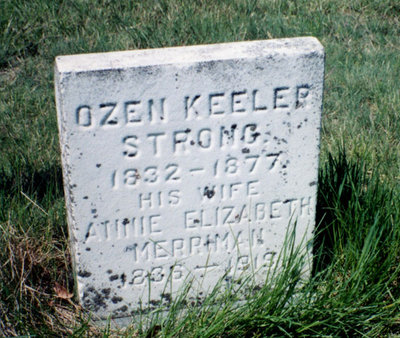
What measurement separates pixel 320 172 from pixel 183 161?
0.92m

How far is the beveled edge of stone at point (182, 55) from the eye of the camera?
7.39 ft

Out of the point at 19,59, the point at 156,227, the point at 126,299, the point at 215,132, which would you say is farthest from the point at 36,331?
the point at 19,59

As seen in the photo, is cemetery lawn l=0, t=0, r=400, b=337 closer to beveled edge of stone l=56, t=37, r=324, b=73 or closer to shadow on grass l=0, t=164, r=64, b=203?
shadow on grass l=0, t=164, r=64, b=203

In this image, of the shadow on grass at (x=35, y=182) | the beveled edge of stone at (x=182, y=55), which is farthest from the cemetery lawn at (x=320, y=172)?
the beveled edge of stone at (x=182, y=55)

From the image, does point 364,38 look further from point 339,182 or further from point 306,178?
point 306,178

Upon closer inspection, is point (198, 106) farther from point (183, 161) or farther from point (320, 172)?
point (320, 172)

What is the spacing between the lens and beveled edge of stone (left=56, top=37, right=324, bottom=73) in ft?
7.39

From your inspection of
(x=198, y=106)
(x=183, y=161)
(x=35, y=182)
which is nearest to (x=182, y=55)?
(x=198, y=106)

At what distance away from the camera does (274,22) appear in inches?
200

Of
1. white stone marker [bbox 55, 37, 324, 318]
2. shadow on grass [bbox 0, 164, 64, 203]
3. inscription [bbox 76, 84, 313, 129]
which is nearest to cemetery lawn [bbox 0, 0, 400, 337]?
shadow on grass [bbox 0, 164, 64, 203]

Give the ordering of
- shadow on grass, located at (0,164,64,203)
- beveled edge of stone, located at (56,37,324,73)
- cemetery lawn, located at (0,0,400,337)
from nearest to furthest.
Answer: beveled edge of stone, located at (56,37,324,73) < cemetery lawn, located at (0,0,400,337) < shadow on grass, located at (0,164,64,203)

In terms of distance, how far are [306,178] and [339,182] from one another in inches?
17.6

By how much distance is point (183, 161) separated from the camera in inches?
96.1

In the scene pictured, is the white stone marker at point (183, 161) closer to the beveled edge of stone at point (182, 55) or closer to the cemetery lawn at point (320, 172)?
→ the beveled edge of stone at point (182, 55)
